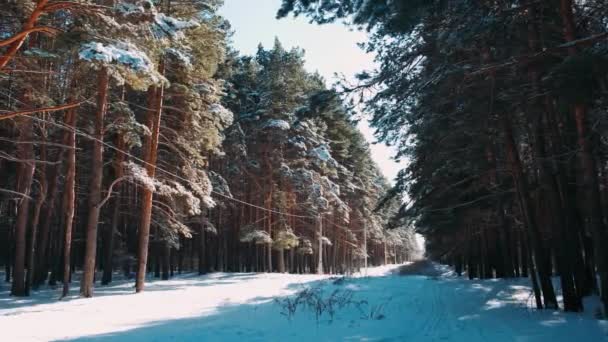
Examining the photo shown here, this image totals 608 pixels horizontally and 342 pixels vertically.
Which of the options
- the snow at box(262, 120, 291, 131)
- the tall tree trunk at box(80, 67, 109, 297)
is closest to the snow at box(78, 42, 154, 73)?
the tall tree trunk at box(80, 67, 109, 297)

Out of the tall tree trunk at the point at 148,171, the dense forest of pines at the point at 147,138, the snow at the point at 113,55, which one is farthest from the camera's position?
the tall tree trunk at the point at 148,171

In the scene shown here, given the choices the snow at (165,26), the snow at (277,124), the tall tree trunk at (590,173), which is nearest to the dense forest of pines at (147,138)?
the snow at (165,26)

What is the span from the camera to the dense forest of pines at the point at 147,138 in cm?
1055

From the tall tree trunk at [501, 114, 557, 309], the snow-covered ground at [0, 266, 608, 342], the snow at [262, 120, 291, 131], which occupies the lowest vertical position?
the snow-covered ground at [0, 266, 608, 342]

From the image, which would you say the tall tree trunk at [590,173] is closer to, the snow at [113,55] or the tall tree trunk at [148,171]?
the snow at [113,55]

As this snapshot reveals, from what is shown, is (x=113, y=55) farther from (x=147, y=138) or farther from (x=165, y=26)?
(x=147, y=138)

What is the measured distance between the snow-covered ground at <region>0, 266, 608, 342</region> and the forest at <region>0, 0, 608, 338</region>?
113 centimetres

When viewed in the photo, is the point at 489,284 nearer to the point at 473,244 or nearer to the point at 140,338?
the point at 473,244

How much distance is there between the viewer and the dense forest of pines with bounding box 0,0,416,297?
415 inches

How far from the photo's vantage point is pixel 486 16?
6371mm

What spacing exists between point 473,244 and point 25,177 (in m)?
22.9

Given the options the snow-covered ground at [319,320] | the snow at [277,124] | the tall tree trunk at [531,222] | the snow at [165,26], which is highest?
the snow at [277,124]

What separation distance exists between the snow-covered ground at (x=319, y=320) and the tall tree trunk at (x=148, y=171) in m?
2.91

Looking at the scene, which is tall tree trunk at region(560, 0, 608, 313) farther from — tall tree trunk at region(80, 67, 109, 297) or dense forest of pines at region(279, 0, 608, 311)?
tall tree trunk at region(80, 67, 109, 297)
